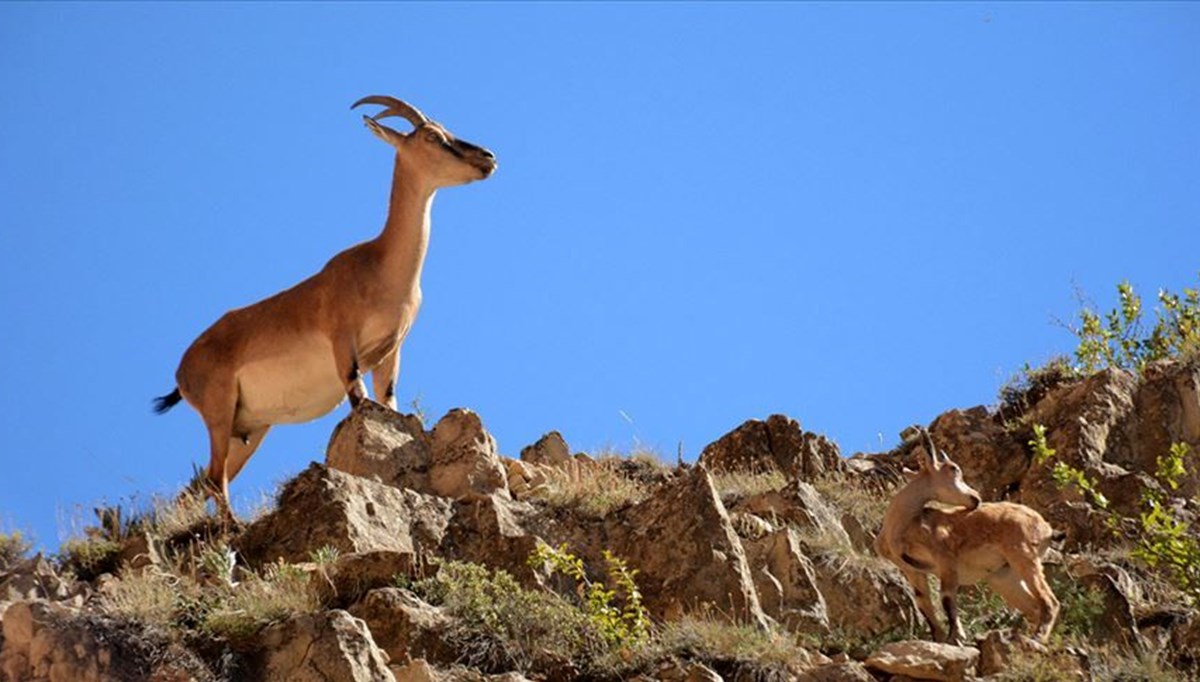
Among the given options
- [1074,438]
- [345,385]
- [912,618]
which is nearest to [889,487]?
[1074,438]

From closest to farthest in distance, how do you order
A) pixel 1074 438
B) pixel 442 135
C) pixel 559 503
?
pixel 559 503
pixel 1074 438
pixel 442 135

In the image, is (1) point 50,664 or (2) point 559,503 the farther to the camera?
(2) point 559,503

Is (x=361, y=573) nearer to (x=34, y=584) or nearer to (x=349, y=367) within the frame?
(x=34, y=584)

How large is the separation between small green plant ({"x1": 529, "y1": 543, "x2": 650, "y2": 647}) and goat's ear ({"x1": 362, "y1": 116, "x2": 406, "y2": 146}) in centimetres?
556

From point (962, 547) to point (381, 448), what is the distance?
479 centimetres

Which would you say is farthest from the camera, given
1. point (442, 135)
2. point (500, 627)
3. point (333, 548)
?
point (442, 135)

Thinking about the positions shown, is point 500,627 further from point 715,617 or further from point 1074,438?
point 1074,438

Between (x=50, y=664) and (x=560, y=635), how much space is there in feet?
10.7

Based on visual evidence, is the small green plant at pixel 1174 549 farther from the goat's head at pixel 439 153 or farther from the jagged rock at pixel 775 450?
the goat's head at pixel 439 153

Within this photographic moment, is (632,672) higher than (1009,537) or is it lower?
lower

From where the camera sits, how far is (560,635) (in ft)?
47.5

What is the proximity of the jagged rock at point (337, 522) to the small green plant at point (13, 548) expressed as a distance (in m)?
2.16

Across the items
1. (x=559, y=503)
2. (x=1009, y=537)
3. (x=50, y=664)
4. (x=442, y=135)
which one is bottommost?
(x=50, y=664)

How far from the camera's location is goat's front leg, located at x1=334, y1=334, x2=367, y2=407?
18797 mm
